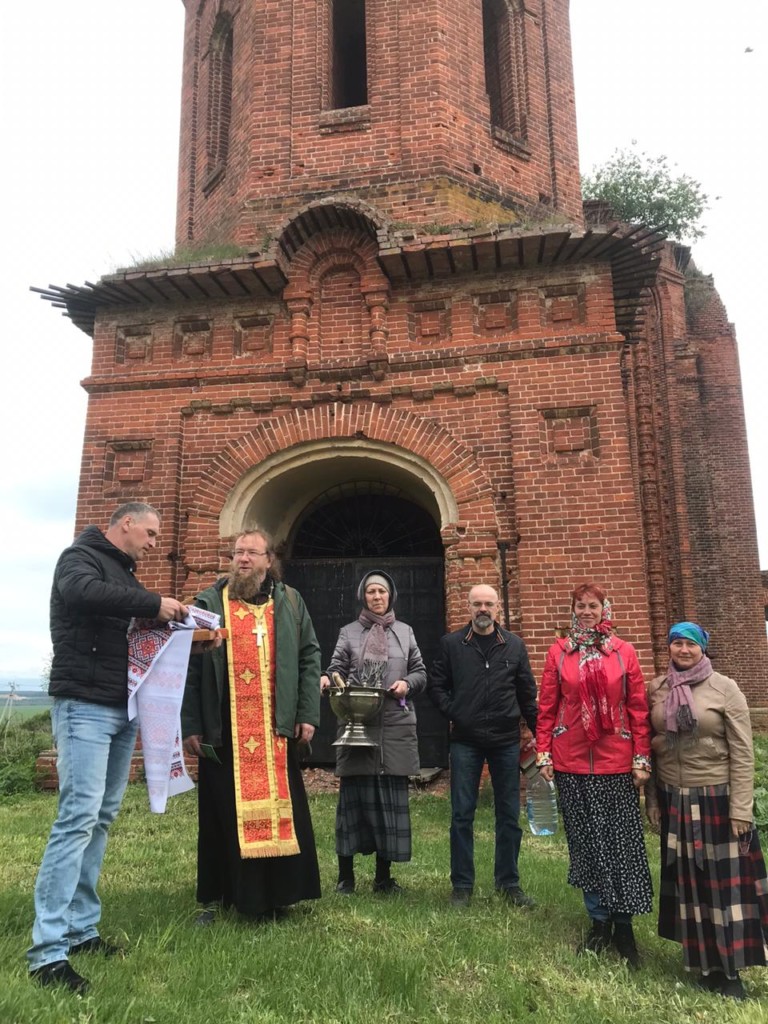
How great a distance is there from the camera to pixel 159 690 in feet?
11.5

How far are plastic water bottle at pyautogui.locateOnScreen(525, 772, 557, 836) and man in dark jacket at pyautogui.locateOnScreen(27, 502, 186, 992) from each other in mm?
2311

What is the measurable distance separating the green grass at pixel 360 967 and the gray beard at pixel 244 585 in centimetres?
162

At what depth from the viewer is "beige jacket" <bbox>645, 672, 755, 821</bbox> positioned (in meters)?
3.33

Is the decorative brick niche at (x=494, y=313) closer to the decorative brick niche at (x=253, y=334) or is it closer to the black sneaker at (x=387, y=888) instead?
the decorative brick niche at (x=253, y=334)

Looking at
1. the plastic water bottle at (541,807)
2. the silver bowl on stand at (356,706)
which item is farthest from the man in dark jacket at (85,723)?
the plastic water bottle at (541,807)

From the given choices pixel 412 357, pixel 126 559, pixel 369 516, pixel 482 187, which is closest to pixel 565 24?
pixel 482 187

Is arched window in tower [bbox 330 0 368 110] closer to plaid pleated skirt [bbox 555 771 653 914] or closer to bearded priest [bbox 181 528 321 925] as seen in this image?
bearded priest [bbox 181 528 321 925]

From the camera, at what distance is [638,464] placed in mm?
9820

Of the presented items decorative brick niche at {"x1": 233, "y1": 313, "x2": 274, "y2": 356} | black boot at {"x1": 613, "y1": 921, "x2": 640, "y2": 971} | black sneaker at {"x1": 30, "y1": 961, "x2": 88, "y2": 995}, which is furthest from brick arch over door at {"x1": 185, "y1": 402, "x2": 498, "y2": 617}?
black sneaker at {"x1": 30, "y1": 961, "x2": 88, "y2": 995}

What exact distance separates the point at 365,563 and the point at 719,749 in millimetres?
6273

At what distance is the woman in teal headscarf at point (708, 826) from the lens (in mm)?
3246

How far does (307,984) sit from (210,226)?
9786 mm

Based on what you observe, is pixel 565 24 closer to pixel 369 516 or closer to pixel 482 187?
pixel 482 187

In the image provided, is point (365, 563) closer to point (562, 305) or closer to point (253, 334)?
point (253, 334)
